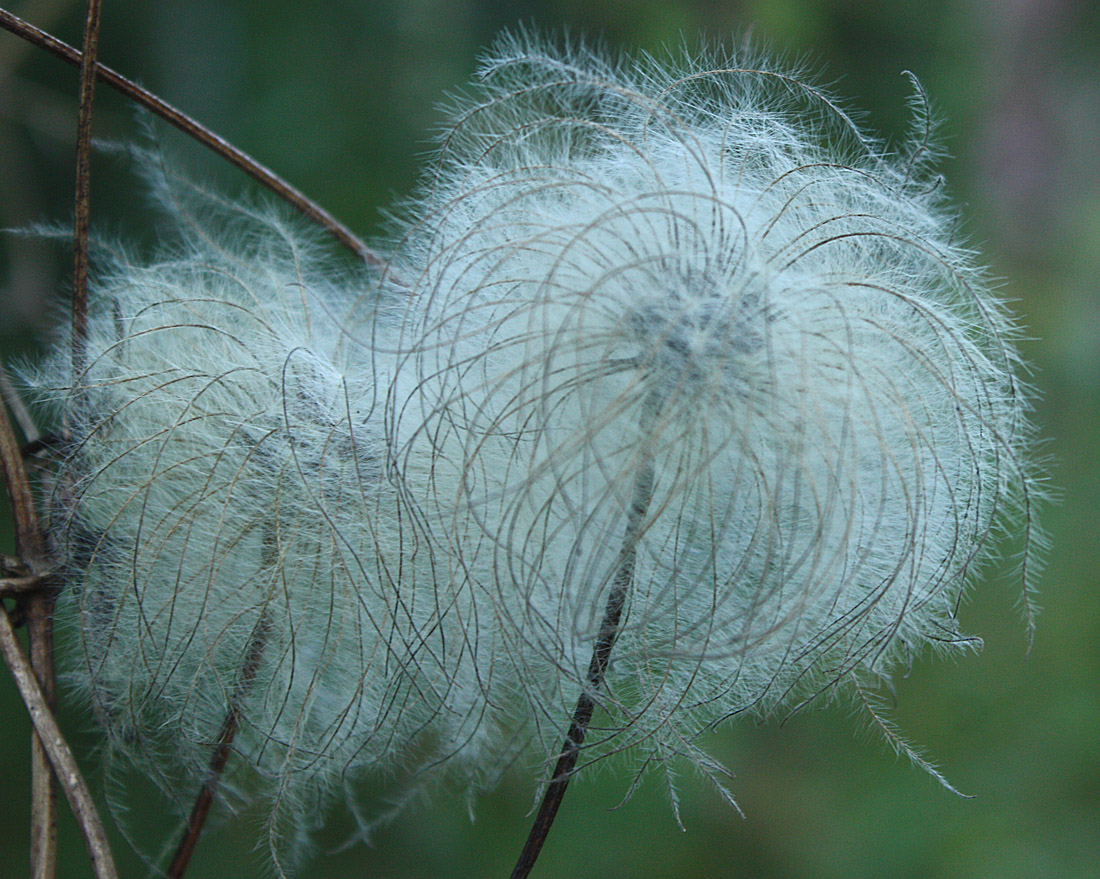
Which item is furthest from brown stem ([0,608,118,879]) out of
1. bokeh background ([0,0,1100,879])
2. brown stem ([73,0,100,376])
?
bokeh background ([0,0,1100,879])

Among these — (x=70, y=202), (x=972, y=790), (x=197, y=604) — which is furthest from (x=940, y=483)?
(x=70, y=202)

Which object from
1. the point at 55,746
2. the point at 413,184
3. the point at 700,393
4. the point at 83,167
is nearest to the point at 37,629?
the point at 55,746

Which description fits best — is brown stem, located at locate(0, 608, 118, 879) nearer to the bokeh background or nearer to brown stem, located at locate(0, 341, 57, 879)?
brown stem, located at locate(0, 341, 57, 879)

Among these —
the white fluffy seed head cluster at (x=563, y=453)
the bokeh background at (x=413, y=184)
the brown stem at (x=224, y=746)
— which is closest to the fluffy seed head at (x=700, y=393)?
the white fluffy seed head cluster at (x=563, y=453)

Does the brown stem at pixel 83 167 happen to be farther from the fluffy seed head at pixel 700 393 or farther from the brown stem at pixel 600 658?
the brown stem at pixel 600 658

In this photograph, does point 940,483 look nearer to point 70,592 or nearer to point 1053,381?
point 70,592

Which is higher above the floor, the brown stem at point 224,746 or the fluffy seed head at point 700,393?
the fluffy seed head at point 700,393
